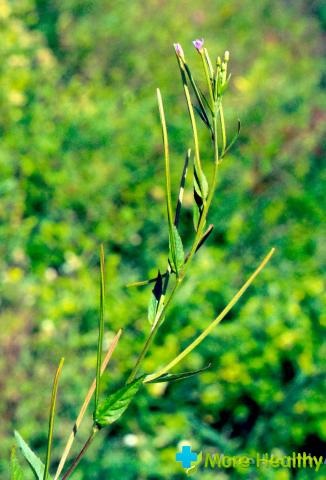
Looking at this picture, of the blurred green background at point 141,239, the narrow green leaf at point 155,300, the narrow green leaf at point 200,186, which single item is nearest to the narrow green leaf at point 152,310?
the narrow green leaf at point 155,300

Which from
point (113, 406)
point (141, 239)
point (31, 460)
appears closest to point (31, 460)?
point (31, 460)

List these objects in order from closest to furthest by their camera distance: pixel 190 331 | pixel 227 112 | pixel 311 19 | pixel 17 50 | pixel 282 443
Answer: pixel 282 443
pixel 190 331
pixel 17 50
pixel 227 112
pixel 311 19

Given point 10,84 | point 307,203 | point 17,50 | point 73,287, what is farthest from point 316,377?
point 17,50

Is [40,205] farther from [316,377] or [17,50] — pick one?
[316,377]

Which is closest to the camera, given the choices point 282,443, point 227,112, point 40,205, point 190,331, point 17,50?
point 282,443

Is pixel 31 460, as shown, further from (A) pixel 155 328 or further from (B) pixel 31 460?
(A) pixel 155 328

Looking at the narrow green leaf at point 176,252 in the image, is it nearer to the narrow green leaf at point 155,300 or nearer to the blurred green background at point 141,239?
the narrow green leaf at point 155,300

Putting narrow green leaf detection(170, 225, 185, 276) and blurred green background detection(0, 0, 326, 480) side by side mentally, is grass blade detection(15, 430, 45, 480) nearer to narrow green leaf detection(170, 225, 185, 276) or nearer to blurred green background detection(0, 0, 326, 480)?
narrow green leaf detection(170, 225, 185, 276)

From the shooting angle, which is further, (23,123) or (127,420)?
(23,123)
